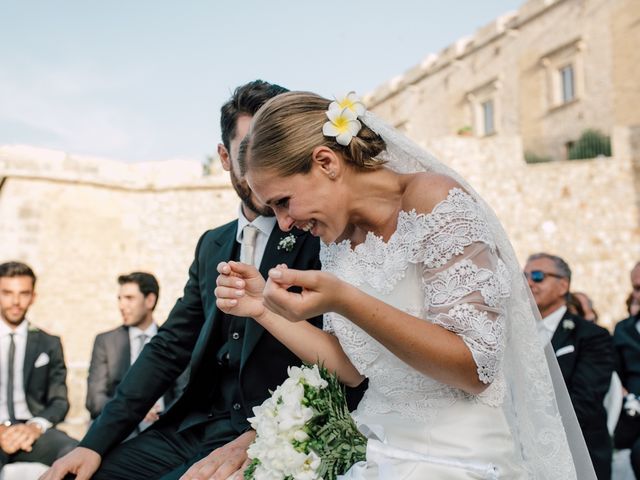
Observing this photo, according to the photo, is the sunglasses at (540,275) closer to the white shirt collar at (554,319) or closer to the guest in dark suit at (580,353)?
the guest in dark suit at (580,353)

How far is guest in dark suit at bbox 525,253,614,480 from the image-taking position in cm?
513

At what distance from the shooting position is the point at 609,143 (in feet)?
76.7

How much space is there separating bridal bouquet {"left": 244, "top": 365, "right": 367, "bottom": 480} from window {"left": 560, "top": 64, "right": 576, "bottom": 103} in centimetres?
2745

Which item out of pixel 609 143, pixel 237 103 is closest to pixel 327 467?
pixel 237 103

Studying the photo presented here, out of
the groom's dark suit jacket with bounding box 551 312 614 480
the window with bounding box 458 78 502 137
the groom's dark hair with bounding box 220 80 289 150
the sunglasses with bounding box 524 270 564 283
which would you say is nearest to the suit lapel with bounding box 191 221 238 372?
the groom's dark hair with bounding box 220 80 289 150

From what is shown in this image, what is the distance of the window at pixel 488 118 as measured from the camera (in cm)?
3158

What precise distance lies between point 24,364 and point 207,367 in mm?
3298

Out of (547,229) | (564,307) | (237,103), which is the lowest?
(564,307)

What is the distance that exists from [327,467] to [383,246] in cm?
76

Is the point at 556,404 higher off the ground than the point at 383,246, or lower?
lower

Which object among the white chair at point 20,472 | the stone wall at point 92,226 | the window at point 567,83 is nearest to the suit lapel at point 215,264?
the white chair at point 20,472

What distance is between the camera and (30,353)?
579cm

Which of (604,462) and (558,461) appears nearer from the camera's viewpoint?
(558,461)

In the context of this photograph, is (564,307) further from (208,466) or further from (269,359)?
(208,466)
